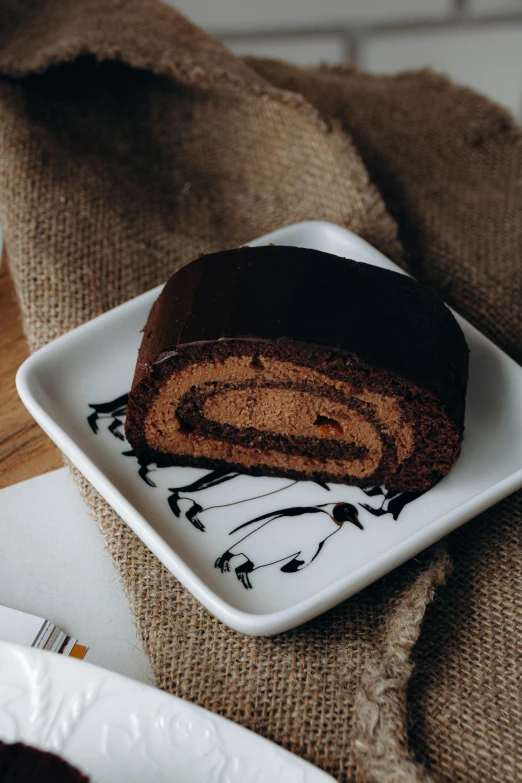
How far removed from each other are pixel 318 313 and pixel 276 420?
212 millimetres

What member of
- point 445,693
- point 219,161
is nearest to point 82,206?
point 219,161

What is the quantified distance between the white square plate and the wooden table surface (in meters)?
0.07

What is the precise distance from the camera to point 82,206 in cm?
165

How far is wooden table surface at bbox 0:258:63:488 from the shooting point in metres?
1.34

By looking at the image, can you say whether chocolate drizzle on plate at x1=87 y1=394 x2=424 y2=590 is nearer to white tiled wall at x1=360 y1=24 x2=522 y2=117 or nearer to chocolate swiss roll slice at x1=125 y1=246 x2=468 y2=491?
chocolate swiss roll slice at x1=125 y1=246 x2=468 y2=491

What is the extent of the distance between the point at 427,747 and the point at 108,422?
690 mm

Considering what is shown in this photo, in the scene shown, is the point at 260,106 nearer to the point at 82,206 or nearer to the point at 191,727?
the point at 82,206

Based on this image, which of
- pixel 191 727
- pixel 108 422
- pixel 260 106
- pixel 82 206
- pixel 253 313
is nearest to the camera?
pixel 191 727

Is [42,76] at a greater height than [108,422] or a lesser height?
greater

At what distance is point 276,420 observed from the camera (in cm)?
130

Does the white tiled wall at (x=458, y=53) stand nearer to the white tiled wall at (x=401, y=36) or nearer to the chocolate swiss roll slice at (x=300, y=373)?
the white tiled wall at (x=401, y=36)

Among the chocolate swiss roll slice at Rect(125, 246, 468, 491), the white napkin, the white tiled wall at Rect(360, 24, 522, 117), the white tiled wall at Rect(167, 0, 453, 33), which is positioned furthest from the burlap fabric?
the white tiled wall at Rect(360, 24, 522, 117)

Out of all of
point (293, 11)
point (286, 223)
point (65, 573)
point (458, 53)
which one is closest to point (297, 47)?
point (293, 11)

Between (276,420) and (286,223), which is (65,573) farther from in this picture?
(286,223)
